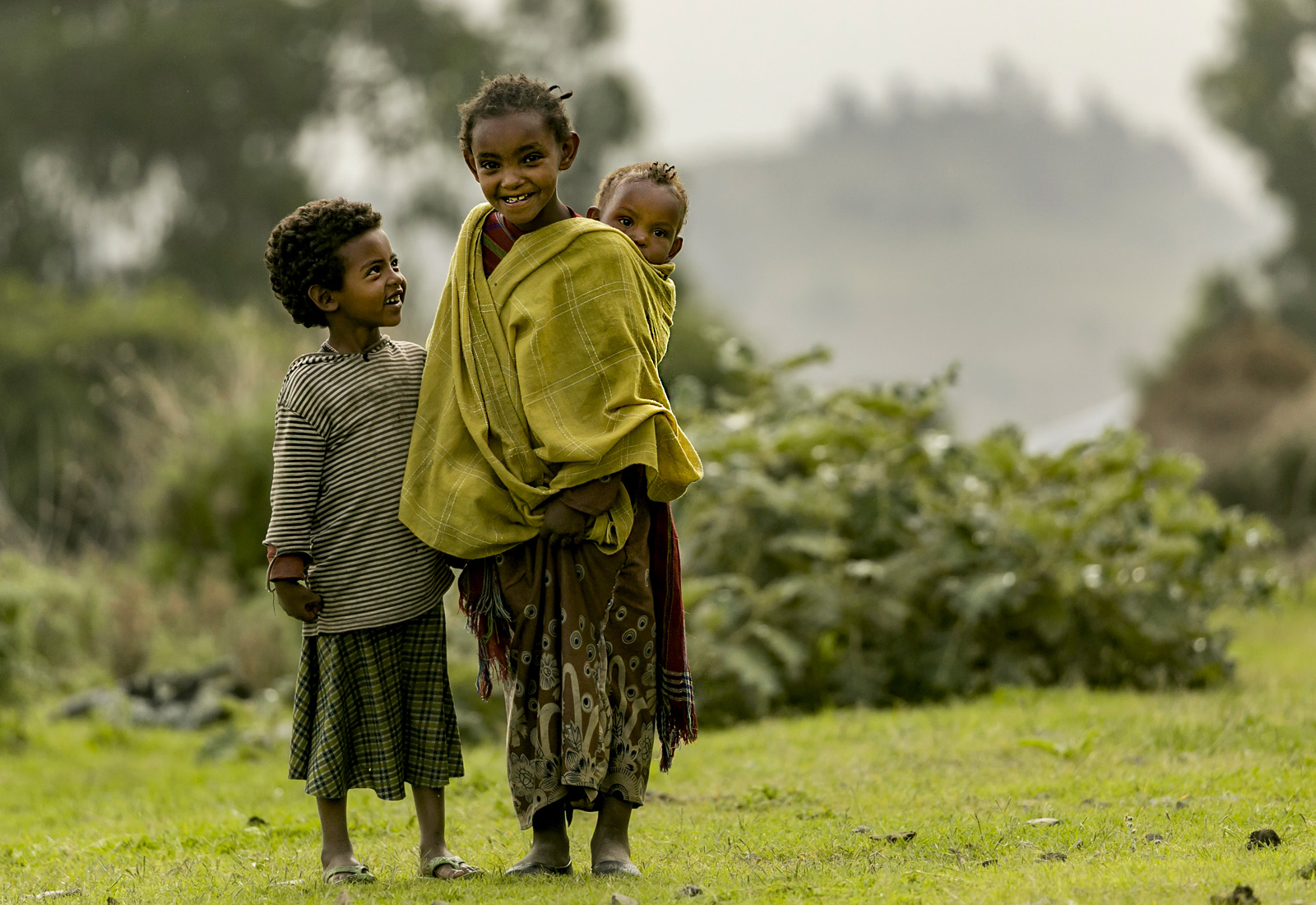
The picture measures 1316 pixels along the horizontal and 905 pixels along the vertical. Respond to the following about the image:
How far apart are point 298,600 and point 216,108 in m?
26.4

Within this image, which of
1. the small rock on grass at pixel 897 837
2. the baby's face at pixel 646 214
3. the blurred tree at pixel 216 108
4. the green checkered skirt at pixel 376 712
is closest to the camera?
the green checkered skirt at pixel 376 712

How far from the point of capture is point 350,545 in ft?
12.4

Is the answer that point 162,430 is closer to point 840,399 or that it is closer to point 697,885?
point 840,399

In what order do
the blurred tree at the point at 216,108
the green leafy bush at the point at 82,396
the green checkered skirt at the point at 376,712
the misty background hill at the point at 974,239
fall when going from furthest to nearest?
the misty background hill at the point at 974,239 → the blurred tree at the point at 216,108 → the green leafy bush at the point at 82,396 → the green checkered skirt at the point at 376,712

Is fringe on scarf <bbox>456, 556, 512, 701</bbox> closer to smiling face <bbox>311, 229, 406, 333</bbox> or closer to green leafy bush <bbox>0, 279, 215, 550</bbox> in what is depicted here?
smiling face <bbox>311, 229, 406, 333</bbox>

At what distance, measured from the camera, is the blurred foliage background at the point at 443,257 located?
7.51 metres

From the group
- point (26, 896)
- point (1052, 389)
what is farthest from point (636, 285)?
point (1052, 389)

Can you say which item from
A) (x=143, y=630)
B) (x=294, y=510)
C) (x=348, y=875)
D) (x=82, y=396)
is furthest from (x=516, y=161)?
(x=82, y=396)

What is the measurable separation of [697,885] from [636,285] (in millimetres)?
1540

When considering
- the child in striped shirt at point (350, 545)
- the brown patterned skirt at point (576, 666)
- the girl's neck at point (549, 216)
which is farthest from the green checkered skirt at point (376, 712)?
the girl's neck at point (549, 216)

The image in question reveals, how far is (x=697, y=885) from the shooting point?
11.7ft

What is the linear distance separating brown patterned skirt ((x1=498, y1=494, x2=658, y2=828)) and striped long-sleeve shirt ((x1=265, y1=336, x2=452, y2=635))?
31cm

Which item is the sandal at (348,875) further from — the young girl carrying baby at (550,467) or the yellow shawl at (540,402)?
the yellow shawl at (540,402)

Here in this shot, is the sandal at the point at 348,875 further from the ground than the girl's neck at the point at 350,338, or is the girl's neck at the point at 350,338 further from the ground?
the girl's neck at the point at 350,338
